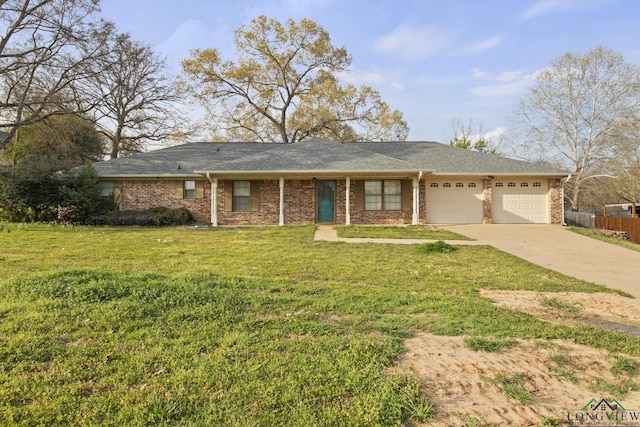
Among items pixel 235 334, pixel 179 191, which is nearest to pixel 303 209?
pixel 179 191

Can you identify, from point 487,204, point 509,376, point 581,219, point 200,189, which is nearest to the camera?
point 509,376

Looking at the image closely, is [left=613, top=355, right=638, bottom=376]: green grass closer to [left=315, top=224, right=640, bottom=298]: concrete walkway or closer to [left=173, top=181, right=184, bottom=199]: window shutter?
[left=315, top=224, right=640, bottom=298]: concrete walkway

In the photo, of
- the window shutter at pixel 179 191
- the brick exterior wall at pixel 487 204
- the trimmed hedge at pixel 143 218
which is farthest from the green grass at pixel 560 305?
the window shutter at pixel 179 191

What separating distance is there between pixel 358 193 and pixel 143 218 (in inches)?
361

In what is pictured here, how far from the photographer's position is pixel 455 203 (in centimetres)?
1609

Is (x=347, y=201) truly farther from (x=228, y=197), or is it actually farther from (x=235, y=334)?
(x=235, y=334)

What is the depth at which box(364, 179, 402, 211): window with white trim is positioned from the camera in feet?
51.8

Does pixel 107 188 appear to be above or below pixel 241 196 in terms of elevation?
above

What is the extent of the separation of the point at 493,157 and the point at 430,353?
1685cm

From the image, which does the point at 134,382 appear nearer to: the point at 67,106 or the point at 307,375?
the point at 307,375

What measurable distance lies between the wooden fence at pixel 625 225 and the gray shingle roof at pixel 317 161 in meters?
2.97

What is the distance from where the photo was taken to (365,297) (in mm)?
4590

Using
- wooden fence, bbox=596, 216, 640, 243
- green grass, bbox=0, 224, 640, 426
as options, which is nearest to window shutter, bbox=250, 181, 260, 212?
green grass, bbox=0, 224, 640, 426

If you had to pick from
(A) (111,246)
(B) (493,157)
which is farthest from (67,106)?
(B) (493,157)
